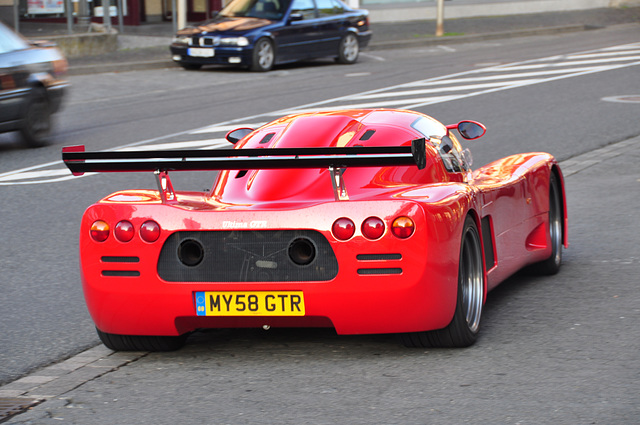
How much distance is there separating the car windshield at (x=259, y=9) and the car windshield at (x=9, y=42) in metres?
9.85

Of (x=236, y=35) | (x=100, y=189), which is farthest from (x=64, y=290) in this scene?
(x=236, y=35)

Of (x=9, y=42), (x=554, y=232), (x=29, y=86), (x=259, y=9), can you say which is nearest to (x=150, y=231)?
(x=554, y=232)

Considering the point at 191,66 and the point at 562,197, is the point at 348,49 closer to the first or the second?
the point at 191,66

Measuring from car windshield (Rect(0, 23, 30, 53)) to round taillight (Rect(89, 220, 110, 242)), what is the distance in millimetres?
8500

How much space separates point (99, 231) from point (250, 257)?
706 millimetres

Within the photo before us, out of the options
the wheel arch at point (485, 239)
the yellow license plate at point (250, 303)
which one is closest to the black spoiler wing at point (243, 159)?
the yellow license plate at point (250, 303)

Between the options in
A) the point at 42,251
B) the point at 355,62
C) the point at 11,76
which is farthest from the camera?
the point at 355,62

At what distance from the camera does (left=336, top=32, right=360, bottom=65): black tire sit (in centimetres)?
2375

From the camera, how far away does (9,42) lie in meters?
13.0

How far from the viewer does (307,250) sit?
188 inches

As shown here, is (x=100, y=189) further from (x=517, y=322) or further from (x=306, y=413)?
(x=306, y=413)

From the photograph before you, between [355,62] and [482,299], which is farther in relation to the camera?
[355,62]

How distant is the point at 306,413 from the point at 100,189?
6.45 metres

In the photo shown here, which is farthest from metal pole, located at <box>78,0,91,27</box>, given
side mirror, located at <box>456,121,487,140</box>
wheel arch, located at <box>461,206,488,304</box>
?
wheel arch, located at <box>461,206,488,304</box>
